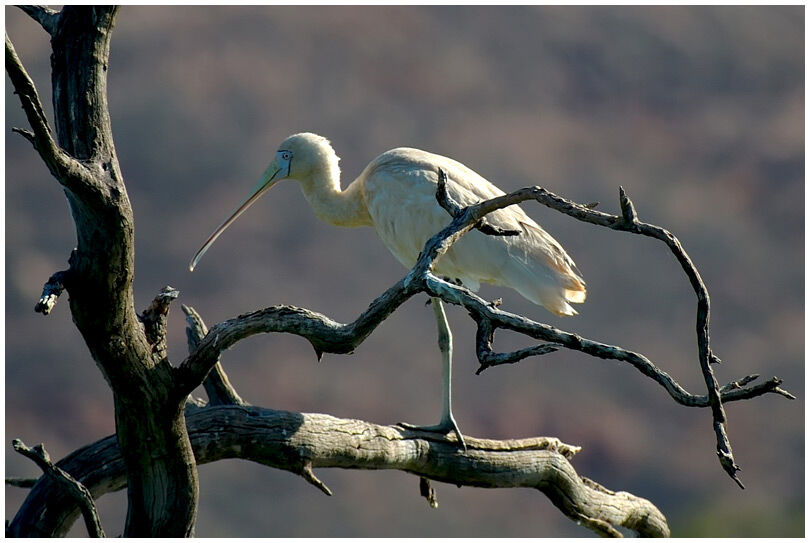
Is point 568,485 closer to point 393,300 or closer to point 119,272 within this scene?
point 393,300

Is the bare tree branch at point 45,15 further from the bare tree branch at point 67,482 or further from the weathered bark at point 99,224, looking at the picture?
the bare tree branch at point 67,482

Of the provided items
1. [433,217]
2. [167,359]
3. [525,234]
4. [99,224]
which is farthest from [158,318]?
[525,234]

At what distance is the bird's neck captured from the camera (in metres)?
4.52

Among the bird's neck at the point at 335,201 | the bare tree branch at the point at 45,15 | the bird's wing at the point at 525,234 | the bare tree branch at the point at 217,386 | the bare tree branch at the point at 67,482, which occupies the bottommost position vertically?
the bare tree branch at the point at 67,482

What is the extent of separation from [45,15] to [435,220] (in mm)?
1877

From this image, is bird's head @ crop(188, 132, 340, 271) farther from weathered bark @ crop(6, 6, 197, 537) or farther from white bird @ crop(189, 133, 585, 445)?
weathered bark @ crop(6, 6, 197, 537)

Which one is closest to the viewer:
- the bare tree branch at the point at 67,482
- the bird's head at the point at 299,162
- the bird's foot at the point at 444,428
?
the bare tree branch at the point at 67,482

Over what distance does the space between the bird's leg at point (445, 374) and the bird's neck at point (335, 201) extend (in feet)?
1.77

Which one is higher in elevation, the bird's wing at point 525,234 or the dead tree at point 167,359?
the bird's wing at point 525,234

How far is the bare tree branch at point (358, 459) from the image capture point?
9.83 feet

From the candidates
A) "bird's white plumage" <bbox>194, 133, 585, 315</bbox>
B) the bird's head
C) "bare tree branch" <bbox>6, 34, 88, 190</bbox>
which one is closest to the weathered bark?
"bare tree branch" <bbox>6, 34, 88, 190</bbox>

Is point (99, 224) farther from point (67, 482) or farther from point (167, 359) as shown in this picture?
point (67, 482)

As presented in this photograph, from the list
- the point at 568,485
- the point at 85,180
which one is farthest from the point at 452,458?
the point at 85,180

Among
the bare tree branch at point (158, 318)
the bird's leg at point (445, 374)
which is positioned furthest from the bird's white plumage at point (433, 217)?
the bare tree branch at point (158, 318)
